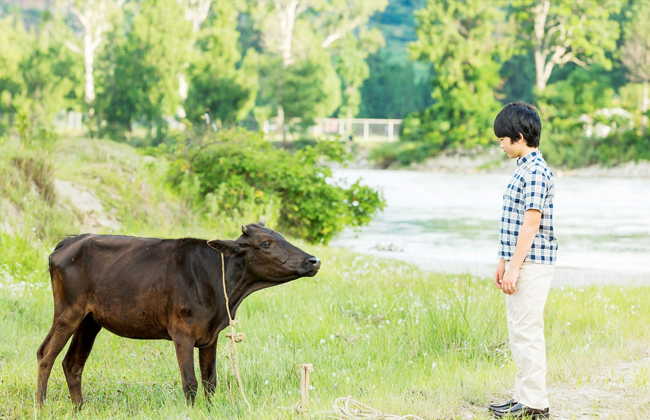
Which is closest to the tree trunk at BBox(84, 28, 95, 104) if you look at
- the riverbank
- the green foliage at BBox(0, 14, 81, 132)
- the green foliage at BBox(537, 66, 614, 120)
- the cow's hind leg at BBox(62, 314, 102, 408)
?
the green foliage at BBox(0, 14, 81, 132)

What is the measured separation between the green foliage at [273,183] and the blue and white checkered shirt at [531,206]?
8.58 metres

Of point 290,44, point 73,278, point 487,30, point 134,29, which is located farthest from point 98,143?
point 290,44

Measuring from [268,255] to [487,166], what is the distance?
43.2 m

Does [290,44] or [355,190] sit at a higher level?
[290,44]

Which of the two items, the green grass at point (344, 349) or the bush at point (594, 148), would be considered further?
the bush at point (594, 148)

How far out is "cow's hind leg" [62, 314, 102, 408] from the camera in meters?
4.84

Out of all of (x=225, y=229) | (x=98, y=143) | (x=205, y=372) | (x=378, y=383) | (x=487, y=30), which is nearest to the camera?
(x=205, y=372)

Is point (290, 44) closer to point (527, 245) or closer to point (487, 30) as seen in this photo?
point (487, 30)

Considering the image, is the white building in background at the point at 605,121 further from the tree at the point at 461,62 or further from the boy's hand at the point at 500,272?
the boy's hand at the point at 500,272

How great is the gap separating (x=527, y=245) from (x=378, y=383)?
1.57 metres

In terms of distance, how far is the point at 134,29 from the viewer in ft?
134

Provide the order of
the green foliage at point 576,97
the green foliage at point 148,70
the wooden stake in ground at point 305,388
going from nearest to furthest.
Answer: the wooden stake in ground at point 305,388 → the green foliage at point 148,70 → the green foliage at point 576,97

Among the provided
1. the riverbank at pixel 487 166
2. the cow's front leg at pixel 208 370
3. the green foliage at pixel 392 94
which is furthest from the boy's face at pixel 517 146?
the green foliage at pixel 392 94

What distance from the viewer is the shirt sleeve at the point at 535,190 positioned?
14.8 feet
